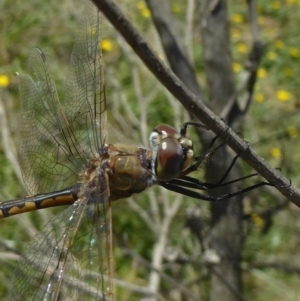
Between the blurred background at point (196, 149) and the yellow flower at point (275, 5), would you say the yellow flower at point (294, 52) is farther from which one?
the yellow flower at point (275, 5)

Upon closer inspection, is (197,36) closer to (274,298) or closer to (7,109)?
(7,109)

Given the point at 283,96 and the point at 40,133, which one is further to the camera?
the point at 283,96

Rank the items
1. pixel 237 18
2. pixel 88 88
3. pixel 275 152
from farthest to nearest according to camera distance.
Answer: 1. pixel 237 18
2. pixel 275 152
3. pixel 88 88

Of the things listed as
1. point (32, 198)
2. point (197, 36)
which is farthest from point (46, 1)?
point (32, 198)

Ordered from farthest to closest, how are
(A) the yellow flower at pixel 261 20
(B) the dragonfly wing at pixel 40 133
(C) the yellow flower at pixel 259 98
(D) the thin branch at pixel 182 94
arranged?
(A) the yellow flower at pixel 261 20, (C) the yellow flower at pixel 259 98, (B) the dragonfly wing at pixel 40 133, (D) the thin branch at pixel 182 94

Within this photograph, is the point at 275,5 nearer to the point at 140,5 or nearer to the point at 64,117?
the point at 140,5

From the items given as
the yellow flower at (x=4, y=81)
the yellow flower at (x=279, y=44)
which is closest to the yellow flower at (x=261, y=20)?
the yellow flower at (x=279, y=44)

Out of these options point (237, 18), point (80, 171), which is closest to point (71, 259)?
point (80, 171)
